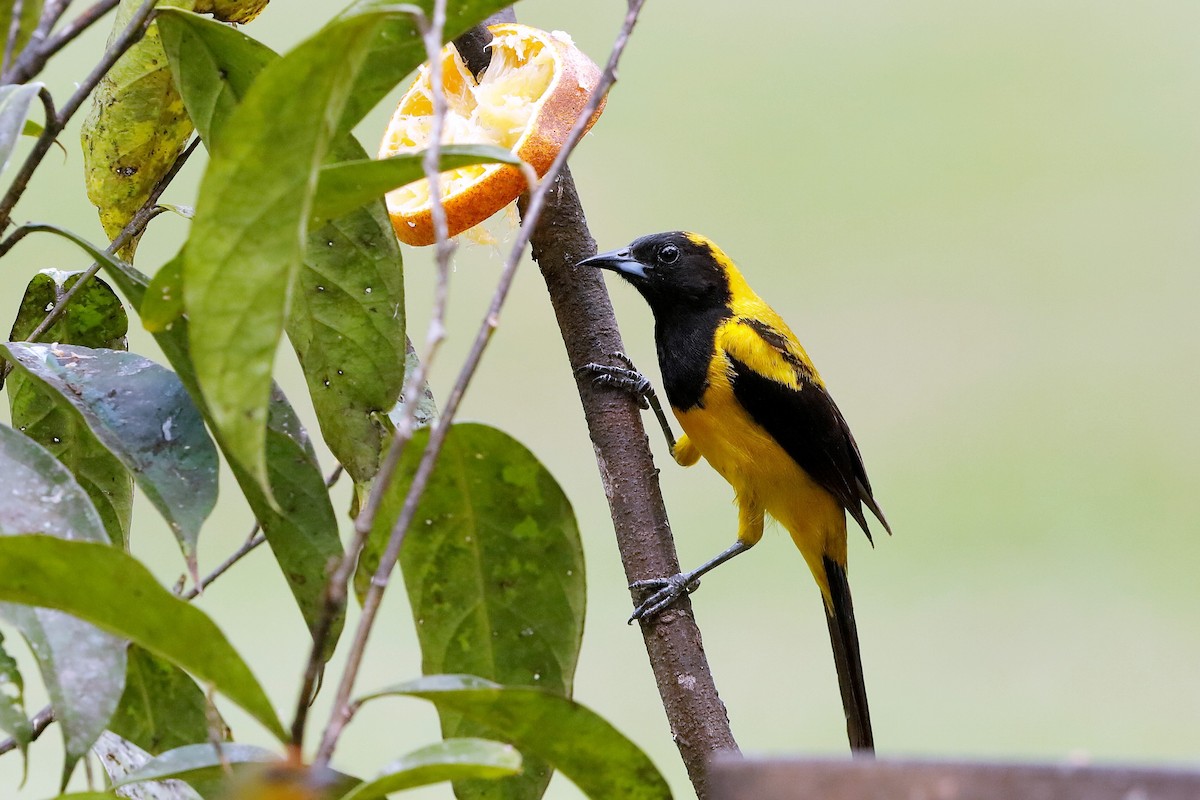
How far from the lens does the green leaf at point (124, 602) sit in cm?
62

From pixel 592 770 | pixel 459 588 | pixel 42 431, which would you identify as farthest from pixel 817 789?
pixel 42 431

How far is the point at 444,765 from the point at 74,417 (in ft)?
2.01

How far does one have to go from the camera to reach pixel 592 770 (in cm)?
74

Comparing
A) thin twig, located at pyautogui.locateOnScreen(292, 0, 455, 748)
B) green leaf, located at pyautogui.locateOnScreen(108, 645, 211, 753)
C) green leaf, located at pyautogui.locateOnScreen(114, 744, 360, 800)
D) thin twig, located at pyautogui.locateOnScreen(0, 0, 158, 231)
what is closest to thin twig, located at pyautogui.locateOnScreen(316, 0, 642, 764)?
thin twig, located at pyautogui.locateOnScreen(292, 0, 455, 748)

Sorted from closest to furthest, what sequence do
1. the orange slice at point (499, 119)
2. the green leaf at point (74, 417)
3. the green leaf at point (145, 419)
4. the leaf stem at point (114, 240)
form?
the green leaf at point (145, 419) < the leaf stem at point (114, 240) < the green leaf at point (74, 417) < the orange slice at point (499, 119)

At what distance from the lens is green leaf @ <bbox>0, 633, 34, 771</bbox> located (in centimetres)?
72

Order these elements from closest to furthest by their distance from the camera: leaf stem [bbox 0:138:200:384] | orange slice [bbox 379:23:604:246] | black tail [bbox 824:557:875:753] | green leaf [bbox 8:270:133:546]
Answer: leaf stem [bbox 0:138:200:384], green leaf [bbox 8:270:133:546], orange slice [bbox 379:23:604:246], black tail [bbox 824:557:875:753]

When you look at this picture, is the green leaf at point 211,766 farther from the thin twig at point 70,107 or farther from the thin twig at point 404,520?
the thin twig at point 70,107

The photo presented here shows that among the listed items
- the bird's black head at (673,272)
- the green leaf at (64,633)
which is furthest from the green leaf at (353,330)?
the bird's black head at (673,272)

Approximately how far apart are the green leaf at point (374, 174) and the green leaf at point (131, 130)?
19.0 inches

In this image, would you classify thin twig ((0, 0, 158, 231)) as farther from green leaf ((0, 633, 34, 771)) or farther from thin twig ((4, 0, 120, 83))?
green leaf ((0, 633, 34, 771))

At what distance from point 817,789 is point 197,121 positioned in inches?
29.1

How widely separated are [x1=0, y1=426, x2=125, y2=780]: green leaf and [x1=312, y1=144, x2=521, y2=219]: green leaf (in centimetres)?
24

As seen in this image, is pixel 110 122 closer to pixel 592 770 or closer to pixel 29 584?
pixel 29 584
